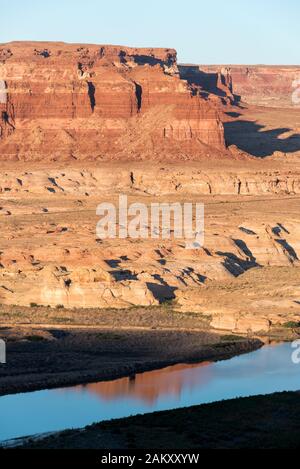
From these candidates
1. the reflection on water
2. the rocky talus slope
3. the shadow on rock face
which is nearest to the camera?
the reflection on water

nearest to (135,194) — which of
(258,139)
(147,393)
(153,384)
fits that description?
(258,139)

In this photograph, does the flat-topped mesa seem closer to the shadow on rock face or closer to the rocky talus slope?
the rocky talus slope

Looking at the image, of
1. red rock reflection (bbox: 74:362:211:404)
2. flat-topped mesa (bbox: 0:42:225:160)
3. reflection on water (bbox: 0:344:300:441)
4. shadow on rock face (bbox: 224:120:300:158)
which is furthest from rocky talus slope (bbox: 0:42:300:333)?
red rock reflection (bbox: 74:362:211:404)

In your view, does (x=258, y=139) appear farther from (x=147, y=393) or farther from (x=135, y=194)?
(x=147, y=393)

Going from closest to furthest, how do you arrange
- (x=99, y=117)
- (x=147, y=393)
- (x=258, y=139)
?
(x=147, y=393) → (x=99, y=117) → (x=258, y=139)

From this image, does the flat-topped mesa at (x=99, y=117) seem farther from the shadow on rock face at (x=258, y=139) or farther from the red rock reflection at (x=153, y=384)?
the red rock reflection at (x=153, y=384)
